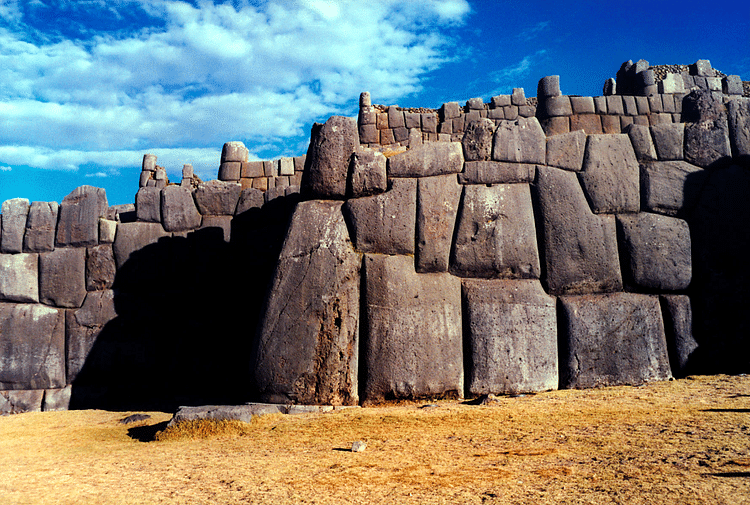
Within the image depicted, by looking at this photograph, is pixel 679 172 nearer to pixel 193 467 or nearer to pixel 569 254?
pixel 569 254

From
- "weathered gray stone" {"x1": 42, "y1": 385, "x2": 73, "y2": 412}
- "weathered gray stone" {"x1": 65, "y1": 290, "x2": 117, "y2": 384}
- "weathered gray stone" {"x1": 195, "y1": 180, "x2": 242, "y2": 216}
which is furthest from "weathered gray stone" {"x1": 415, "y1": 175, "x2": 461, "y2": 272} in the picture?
"weathered gray stone" {"x1": 42, "y1": 385, "x2": 73, "y2": 412}

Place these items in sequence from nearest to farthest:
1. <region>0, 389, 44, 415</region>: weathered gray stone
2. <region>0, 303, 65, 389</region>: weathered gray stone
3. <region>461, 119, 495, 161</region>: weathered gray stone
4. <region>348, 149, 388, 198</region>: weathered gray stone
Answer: <region>348, 149, 388, 198</region>: weathered gray stone → <region>461, 119, 495, 161</region>: weathered gray stone → <region>0, 389, 44, 415</region>: weathered gray stone → <region>0, 303, 65, 389</region>: weathered gray stone

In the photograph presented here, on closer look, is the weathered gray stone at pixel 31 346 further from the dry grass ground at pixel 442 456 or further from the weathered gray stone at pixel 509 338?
the weathered gray stone at pixel 509 338

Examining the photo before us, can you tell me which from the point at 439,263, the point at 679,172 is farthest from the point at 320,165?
the point at 679,172

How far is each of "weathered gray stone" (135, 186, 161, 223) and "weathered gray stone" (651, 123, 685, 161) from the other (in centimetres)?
607

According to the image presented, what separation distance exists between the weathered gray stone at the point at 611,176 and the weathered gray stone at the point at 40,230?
21.2ft

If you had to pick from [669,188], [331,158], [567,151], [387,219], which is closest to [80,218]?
[331,158]

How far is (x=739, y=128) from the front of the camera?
529cm

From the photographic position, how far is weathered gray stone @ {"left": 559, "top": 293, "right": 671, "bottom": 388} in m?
4.63

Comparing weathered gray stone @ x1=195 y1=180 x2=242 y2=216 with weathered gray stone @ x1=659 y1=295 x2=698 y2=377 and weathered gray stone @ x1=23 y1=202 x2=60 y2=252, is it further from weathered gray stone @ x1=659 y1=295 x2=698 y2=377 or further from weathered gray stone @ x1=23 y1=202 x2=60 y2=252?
weathered gray stone @ x1=659 y1=295 x2=698 y2=377

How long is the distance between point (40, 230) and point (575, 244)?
6.53 meters

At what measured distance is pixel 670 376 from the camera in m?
4.69

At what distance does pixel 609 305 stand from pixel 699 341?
87 centimetres

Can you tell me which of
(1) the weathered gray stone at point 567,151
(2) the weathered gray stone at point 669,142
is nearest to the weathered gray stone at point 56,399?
(1) the weathered gray stone at point 567,151
